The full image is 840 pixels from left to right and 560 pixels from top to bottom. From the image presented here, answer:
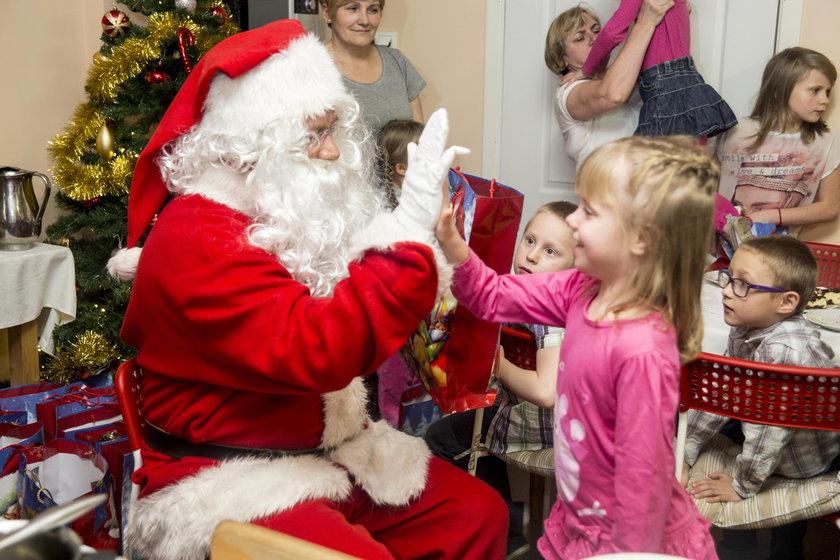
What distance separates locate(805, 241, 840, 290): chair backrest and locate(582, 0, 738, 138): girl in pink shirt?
2.65ft

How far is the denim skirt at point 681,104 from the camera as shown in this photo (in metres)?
3.65

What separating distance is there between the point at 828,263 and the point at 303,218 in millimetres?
2222

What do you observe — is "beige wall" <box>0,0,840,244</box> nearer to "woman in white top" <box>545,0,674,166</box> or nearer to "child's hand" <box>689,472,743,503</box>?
"woman in white top" <box>545,0,674,166</box>

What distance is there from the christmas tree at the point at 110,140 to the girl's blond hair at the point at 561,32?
1.63m

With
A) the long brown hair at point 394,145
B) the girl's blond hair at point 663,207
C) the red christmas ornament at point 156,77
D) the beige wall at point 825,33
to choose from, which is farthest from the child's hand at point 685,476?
the red christmas ornament at point 156,77

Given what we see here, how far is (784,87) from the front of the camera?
11.6ft

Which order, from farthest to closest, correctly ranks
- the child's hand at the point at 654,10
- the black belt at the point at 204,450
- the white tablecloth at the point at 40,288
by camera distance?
the child's hand at the point at 654,10
the white tablecloth at the point at 40,288
the black belt at the point at 204,450

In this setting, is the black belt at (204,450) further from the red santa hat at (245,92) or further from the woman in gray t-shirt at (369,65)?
the woman in gray t-shirt at (369,65)

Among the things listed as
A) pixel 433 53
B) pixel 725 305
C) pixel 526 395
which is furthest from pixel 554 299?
pixel 433 53

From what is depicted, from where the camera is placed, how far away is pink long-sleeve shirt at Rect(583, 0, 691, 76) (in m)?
3.66

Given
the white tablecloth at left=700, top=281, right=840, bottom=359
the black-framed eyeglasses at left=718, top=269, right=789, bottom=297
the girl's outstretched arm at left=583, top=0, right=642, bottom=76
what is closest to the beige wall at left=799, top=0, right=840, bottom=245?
the girl's outstretched arm at left=583, top=0, right=642, bottom=76

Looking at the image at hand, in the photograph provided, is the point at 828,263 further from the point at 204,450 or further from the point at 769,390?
the point at 204,450

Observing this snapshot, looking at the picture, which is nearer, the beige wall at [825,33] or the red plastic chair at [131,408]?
the red plastic chair at [131,408]

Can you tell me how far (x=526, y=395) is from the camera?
2.07 m
